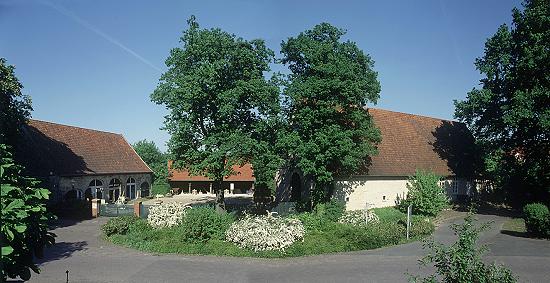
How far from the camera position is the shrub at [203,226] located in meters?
20.3

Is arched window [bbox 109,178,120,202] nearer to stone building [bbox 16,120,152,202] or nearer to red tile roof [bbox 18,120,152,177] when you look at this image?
stone building [bbox 16,120,152,202]

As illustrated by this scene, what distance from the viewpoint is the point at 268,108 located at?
2647cm

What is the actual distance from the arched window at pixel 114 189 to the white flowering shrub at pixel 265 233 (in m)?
26.0

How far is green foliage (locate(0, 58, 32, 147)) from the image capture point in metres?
25.6

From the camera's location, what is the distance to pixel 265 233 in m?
19.2

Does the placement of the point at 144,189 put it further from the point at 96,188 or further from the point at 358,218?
the point at 358,218

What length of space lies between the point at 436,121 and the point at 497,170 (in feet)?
31.9

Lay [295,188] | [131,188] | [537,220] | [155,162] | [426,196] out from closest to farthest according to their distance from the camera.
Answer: [537,220] < [426,196] < [295,188] < [131,188] < [155,162]

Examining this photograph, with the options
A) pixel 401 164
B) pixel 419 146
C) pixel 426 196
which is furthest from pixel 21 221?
pixel 419 146

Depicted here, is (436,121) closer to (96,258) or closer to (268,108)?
(268,108)

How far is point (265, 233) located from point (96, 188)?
26.9 metres

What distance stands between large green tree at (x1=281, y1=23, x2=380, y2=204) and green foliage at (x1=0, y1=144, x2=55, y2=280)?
19.2 metres

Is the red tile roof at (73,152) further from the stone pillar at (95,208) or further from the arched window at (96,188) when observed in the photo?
the stone pillar at (95,208)

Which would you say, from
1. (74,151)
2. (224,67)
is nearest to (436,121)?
(224,67)
